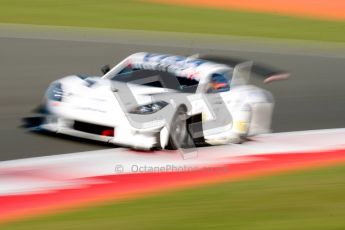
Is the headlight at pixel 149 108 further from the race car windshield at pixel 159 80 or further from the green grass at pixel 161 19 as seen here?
the green grass at pixel 161 19

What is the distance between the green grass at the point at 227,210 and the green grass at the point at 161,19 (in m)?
12.8

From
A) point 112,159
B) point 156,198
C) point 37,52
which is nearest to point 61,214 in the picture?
point 156,198

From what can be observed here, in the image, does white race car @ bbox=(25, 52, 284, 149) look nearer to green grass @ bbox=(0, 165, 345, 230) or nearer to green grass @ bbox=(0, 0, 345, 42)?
green grass @ bbox=(0, 165, 345, 230)

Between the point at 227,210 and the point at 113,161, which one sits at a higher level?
the point at 227,210

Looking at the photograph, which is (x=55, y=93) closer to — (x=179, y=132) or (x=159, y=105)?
(x=159, y=105)

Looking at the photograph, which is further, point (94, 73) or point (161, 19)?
point (161, 19)

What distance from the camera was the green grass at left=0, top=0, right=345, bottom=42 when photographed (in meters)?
21.3

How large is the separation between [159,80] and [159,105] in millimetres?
757

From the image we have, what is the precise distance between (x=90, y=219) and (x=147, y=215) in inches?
18.1

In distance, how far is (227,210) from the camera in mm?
7516

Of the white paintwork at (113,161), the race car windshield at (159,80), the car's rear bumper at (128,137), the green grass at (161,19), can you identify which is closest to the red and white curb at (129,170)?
the white paintwork at (113,161)

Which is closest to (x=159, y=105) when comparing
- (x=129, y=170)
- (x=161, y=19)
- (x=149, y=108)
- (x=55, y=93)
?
(x=149, y=108)

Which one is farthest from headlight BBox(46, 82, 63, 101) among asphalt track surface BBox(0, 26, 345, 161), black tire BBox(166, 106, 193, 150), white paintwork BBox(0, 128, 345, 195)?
black tire BBox(166, 106, 193, 150)

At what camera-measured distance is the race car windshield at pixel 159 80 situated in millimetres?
11102
